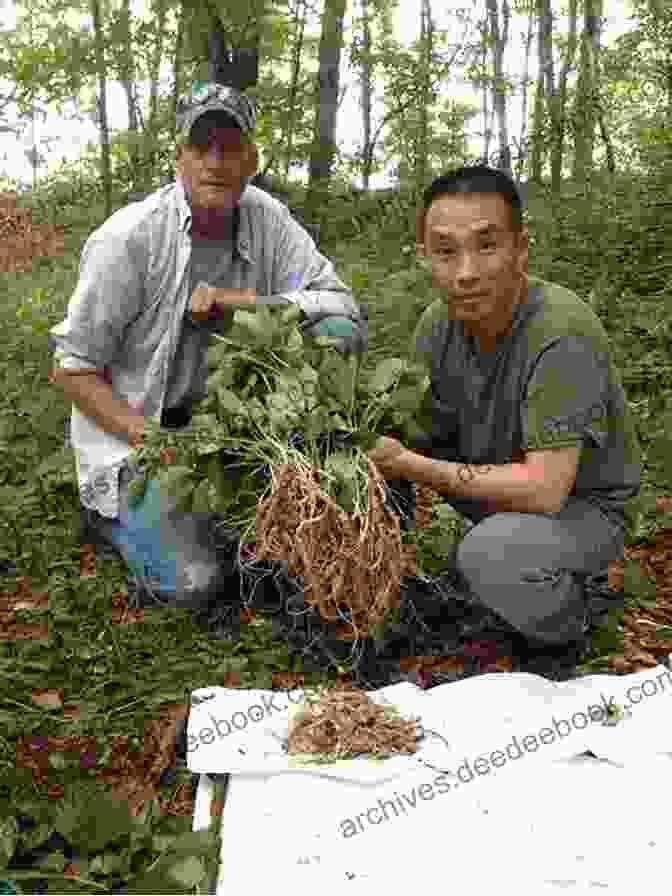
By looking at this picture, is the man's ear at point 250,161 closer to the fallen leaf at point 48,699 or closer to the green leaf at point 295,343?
the green leaf at point 295,343

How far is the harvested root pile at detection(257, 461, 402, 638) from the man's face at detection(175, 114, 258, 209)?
3.80 ft

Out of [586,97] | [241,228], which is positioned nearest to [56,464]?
[241,228]

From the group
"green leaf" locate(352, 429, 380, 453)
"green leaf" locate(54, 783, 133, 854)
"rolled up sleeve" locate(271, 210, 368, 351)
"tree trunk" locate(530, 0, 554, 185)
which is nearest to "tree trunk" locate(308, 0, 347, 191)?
"tree trunk" locate(530, 0, 554, 185)

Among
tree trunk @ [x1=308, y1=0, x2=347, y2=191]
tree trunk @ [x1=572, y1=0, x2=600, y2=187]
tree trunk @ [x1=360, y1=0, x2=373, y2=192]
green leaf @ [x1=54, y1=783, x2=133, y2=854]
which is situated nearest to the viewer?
green leaf @ [x1=54, y1=783, x2=133, y2=854]

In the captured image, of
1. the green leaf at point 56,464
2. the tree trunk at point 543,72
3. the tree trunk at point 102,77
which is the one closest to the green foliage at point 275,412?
the green leaf at point 56,464

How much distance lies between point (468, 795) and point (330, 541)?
747mm

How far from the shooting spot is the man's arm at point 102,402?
3.13 meters

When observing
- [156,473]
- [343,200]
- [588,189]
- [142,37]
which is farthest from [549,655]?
[343,200]

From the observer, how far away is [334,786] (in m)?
2.09

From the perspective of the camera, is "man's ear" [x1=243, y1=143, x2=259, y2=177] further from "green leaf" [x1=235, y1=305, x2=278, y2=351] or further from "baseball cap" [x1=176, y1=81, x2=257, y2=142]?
"green leaf" [x1=235, y1=305, x2=278, y2=351]

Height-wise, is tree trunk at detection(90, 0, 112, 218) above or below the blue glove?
above

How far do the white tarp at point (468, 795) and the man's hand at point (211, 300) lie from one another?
1309 mm

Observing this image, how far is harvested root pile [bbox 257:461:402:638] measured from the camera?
2.44 metres

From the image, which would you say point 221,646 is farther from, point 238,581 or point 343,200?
point 343,200
